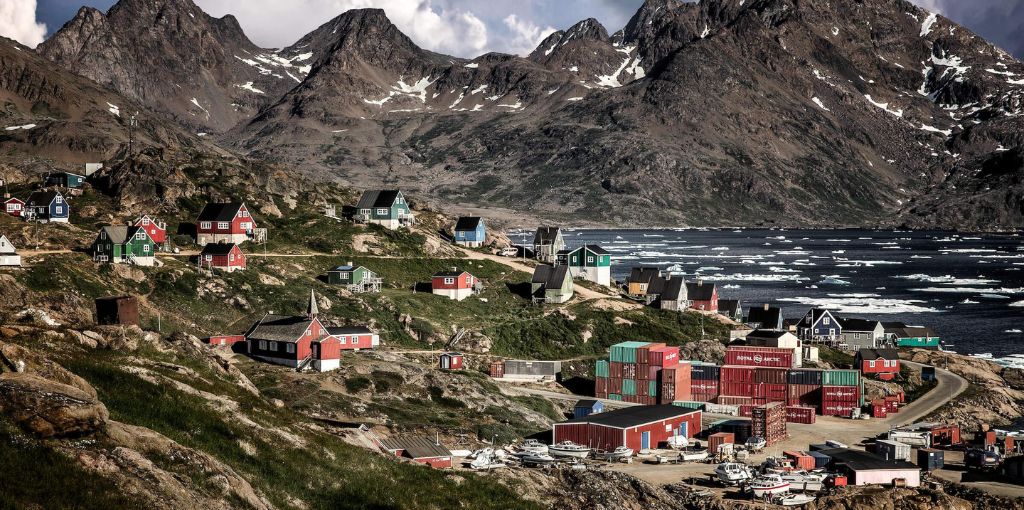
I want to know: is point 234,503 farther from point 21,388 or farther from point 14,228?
point 14,228

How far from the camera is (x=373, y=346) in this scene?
270 feet

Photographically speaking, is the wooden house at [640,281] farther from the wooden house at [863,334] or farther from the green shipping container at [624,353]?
the green shipping container at [624,353]

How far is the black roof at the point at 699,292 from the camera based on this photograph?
376ft

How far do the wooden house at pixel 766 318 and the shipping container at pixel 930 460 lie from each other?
46.3 metres

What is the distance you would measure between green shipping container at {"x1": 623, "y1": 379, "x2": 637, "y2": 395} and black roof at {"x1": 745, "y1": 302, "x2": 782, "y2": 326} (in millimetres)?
34265

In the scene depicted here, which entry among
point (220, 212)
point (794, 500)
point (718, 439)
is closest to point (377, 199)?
point (220, 212)

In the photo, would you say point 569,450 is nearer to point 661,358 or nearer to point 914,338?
point 661,358

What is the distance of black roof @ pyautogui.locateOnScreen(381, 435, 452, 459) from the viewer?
50062mm

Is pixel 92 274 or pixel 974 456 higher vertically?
pixel 92 274

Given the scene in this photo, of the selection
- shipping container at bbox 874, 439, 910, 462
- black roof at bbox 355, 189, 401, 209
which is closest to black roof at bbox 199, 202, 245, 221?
black roof at bbox 355, 189, 401, 209

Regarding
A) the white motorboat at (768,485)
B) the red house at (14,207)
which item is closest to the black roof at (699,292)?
the white motorboat at (768,485)

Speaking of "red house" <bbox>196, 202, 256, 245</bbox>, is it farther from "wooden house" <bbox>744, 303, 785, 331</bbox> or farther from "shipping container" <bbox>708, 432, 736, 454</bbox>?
"shipping container" <bbox>708, 432, 736, 454</bbox>

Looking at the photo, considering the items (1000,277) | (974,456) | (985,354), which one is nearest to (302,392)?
(974,456)

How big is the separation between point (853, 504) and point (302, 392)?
3434 centimetres
